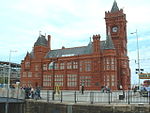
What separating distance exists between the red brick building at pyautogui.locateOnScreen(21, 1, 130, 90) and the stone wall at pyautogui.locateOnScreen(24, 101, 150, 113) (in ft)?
114

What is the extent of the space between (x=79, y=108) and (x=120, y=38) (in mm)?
46629

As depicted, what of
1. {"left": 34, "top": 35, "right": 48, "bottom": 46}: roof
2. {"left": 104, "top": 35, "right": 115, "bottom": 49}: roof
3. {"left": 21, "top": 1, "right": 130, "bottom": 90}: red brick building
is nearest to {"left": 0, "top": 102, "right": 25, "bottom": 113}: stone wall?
{"left": 21, "top": 1, "right": 130, "bottom": 90}: red brick building

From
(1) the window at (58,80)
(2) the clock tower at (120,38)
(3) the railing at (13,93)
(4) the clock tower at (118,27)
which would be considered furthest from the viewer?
(1) the window at (58,80)

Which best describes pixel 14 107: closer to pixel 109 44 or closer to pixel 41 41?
pixel 109 44

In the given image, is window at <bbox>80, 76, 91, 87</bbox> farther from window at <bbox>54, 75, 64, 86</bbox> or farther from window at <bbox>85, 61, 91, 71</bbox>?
window at <bbox>54, 75, 64, 86</bbox>

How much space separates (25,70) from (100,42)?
3233cm

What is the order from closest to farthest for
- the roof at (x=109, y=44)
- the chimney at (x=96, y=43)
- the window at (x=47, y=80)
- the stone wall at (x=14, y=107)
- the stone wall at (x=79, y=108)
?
the stone wall at (x=79, y=108)
the stone wall at (x=14, y=107)
the roof at (x=109, y=44)
the chimney at (x=96, y=43)
the window at (x=47, y=80)

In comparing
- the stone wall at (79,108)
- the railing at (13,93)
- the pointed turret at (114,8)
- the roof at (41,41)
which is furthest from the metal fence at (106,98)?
the roof at (41,41)

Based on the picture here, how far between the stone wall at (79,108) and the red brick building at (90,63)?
34.7 m

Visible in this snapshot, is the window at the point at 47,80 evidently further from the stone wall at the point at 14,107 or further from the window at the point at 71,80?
the stone wall at the point at 14,107

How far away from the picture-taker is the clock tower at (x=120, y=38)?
62188 mm

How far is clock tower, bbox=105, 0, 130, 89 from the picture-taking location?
62.2 metres

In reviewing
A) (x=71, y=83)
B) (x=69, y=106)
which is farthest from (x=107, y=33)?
(x=69, y=106)

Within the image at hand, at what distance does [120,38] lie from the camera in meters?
64.7
